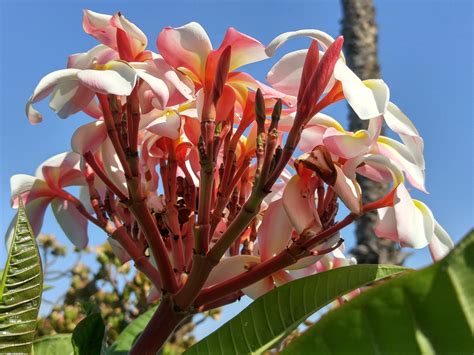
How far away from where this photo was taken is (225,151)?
0.74m

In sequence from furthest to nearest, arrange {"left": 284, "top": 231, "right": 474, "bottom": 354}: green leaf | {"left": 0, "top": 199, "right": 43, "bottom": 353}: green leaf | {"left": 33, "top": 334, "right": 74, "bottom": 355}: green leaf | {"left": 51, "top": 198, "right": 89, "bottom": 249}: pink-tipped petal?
{"left": 51, "top": 198, "right": 89, "bottom": 249}: pink-tipped petal < {"left": 33, "top": 334, "right": 74, "bottom": 355}: green leaf < {"left": 0, "top": 199, "right": 43, "bottom": 353}: green leaf < {"left": 284, "top": 231, "right": 474, "bottom": 354}: green leaf

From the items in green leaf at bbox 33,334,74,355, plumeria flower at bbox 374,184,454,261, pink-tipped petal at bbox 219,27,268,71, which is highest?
pink-tipped petal at bbox 219,27,268,71

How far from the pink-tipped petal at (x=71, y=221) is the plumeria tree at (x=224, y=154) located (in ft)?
0.42

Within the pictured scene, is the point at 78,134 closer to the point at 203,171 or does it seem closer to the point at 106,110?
the point at 106,110

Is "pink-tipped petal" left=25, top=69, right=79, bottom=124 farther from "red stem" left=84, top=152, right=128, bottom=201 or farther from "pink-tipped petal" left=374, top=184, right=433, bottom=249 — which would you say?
"pink-tipped petal" left=374, top=184, right=433, bottom=249

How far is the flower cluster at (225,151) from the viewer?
2.15ft

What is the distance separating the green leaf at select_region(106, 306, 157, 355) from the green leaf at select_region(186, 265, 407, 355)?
388 mm

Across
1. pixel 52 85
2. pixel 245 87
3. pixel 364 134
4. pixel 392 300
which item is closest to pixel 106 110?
pixel 52 85

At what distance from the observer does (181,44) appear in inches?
28.5

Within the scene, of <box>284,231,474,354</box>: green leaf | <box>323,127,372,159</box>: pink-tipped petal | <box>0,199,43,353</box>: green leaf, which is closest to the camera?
<box>284,231,474,354</box>: green leaf

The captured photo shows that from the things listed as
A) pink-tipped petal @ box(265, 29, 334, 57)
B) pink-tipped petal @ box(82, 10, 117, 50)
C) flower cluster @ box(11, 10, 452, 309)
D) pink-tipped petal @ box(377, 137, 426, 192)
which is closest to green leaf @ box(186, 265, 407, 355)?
flower cluster @ box(11, 10, 452, 309)

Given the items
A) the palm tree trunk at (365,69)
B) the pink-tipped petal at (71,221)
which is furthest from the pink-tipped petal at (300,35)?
the palm tree trunk at (365,69)

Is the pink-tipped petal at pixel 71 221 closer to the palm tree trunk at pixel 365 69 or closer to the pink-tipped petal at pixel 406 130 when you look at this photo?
the pink-tipped petal at pixel 406 130

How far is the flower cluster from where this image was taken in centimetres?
66
